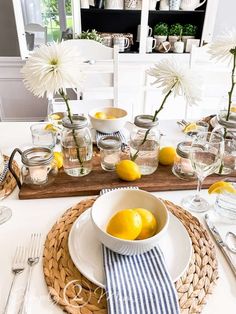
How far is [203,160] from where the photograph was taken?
2.30ft

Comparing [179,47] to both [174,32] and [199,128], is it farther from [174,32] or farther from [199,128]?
[199,128]

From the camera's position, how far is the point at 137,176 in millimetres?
777

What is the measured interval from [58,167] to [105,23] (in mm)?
2034

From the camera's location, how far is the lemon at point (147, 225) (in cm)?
53

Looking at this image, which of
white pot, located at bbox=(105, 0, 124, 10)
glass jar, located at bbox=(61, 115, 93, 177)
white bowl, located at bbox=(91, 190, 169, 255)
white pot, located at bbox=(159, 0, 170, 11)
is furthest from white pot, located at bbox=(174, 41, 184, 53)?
white bowl, located at bbox=(91, 190, 169, 255)

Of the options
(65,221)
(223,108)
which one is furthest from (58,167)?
(223,108)

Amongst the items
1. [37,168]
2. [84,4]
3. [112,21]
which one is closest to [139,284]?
[37,168]

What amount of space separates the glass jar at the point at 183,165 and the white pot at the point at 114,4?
5.87 ft

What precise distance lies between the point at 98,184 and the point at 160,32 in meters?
2.04

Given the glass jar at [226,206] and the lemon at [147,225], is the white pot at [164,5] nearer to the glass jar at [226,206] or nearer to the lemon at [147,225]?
the glass jar at [226,206]

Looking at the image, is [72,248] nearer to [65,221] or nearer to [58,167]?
[65,221]

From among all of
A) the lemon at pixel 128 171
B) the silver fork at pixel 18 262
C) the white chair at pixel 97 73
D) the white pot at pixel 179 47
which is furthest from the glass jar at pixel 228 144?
the white pot at pixel 179 47

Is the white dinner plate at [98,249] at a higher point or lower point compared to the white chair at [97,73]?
lower

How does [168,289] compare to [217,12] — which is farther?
[217,12]
